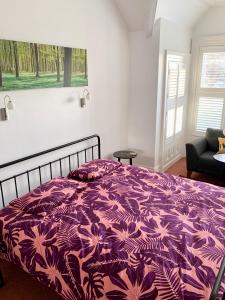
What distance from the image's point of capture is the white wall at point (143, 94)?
3.60m

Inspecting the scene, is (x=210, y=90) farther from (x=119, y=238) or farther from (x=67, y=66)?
(x=119, y=238)

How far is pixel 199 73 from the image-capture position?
4598 mm

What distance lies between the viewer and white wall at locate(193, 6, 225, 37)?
416 centimetres

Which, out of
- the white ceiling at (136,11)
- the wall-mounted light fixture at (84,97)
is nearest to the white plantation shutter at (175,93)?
the white ceiling at (136,11)

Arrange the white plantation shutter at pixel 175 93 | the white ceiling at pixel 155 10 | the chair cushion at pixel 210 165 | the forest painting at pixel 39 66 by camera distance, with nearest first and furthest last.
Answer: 1. the forest painting at pixel 39 66
2. the white ceiling at pixel 155 10
3. the chair cushion at pixel 210 165
4. the white plantation shutter at pixel 175 93

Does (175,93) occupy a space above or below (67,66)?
below

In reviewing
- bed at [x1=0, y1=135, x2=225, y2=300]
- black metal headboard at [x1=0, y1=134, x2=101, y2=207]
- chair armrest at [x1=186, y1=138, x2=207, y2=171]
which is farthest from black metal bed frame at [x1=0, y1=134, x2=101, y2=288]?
chair armrest at [x1=186, y1=138, x2=207, y2=171]

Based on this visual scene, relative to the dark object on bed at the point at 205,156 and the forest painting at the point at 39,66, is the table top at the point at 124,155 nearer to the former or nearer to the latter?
the dark object on bed at the point at 205,156

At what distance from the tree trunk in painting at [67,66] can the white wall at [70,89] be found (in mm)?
76

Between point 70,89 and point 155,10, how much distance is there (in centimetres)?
146

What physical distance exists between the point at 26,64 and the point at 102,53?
4.03 feet

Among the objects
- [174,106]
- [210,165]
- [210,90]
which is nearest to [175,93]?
[174,106]

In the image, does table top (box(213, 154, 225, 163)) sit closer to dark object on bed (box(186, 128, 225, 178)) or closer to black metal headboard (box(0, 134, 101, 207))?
dark object on bed (box(186, 128, 225, 178))

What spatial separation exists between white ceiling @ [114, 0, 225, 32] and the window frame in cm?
51
